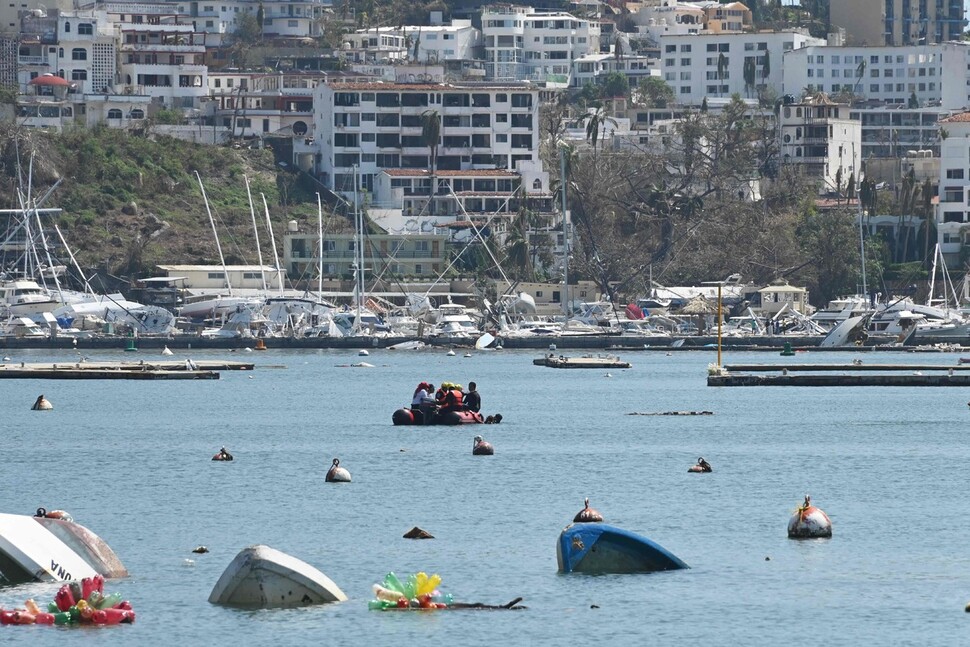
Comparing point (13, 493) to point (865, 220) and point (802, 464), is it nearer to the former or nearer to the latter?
point (802, 464)

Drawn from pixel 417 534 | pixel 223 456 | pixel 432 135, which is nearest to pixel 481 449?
pixel 223 456

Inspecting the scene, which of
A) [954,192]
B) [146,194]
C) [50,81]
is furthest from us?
[50,81]

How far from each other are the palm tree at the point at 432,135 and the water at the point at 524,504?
2837 inches

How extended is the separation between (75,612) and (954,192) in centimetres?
14141

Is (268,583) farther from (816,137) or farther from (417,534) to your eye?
(816,137)

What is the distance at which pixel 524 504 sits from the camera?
50250 mm

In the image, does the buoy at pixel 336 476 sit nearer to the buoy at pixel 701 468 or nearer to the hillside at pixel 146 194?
the buoy at pixel 701 468

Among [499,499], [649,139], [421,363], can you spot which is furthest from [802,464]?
[649,139]

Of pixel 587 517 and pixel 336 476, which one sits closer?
pixel 587 517

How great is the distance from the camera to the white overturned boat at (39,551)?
120ft

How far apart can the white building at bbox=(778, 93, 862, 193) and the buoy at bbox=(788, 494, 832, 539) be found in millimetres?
141605

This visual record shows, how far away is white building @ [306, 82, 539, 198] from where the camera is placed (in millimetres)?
169375

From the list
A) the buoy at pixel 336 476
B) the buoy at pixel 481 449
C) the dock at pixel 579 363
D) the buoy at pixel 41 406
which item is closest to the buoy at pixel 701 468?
the buoy at pixel 481 449

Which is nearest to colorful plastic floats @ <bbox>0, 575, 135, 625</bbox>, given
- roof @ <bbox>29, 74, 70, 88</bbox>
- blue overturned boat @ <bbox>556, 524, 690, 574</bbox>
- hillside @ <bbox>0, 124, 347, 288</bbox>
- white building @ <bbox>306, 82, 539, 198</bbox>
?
blue overturned boat @ <bbox>556, 524, 690, 574</bbox>
